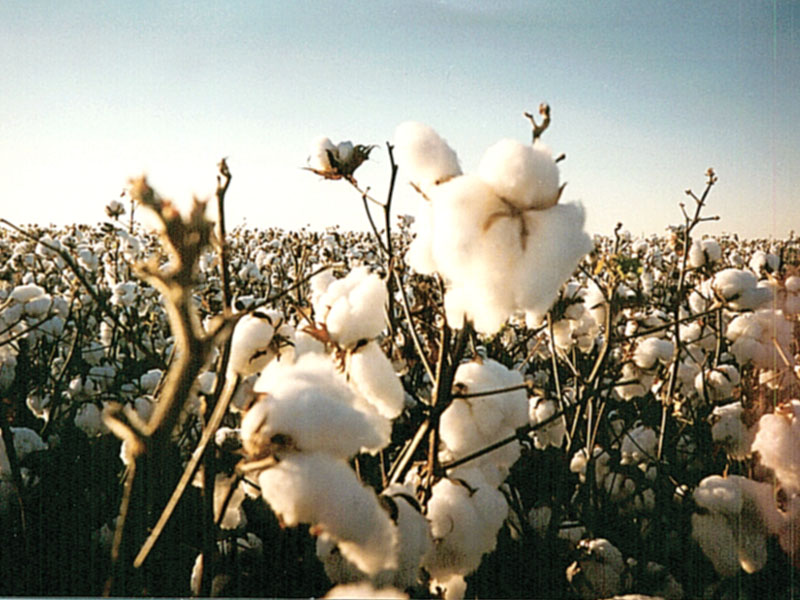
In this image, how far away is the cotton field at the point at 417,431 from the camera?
92 cm

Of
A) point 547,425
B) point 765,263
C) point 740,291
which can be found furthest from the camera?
point 765,263

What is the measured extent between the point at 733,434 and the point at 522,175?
73.8 inches

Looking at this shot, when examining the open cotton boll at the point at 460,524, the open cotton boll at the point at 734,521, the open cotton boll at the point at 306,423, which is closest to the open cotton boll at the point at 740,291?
the open cotton boll at the point at 734,521

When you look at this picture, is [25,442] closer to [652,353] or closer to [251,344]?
[251,344]

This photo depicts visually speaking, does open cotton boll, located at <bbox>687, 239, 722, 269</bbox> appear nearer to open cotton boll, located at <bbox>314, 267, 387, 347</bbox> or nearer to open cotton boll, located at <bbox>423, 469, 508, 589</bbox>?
open cotton boll, located at <bbox>423, 469, 508, 589</bbox>

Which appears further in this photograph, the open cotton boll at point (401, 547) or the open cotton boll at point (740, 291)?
the open cotton boll at point (740, 291)

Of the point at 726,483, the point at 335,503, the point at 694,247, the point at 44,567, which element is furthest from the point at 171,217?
the point at 694,247

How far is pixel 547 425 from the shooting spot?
2715mm

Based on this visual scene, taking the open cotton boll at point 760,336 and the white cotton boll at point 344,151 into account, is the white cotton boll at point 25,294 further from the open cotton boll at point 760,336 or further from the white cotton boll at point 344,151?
the open cotton boll at point 760,336

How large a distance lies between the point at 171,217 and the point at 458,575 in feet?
3.54

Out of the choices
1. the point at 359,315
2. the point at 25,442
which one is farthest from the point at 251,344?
the point at 25,442

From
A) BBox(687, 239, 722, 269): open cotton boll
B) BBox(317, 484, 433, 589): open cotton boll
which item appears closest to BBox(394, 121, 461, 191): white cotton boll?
BBox(317, 484, 433, 589): open cotton boll

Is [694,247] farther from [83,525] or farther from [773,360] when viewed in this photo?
[83,525]

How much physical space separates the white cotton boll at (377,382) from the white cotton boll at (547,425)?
1316 millimetres
